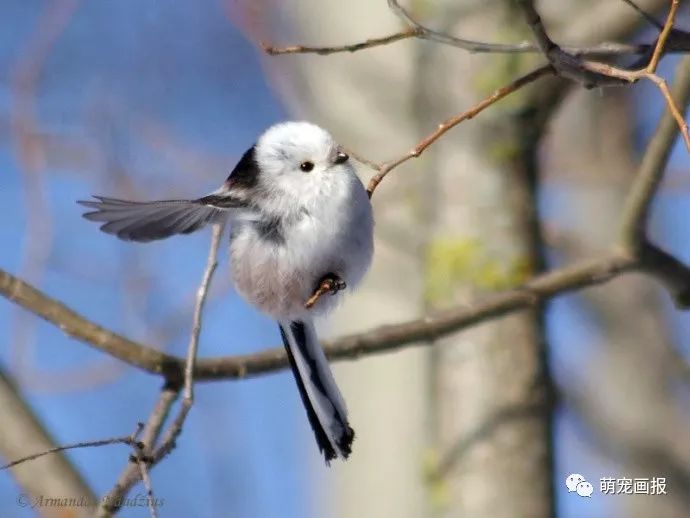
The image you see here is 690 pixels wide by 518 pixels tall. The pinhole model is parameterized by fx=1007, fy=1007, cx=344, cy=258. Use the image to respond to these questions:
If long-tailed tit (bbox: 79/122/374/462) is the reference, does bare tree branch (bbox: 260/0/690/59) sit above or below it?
above

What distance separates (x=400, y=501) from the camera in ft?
7.72

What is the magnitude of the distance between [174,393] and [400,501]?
4.12 feet

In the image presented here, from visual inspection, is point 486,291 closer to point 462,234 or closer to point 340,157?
point 462,234

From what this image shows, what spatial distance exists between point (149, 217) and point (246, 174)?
0.43 feet

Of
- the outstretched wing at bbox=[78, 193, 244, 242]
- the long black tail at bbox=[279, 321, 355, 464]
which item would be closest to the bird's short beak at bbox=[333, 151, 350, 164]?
the outstretched wing at bbox=[78, 193, 244, 242]

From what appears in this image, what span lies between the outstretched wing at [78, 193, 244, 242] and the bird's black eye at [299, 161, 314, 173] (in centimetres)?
8

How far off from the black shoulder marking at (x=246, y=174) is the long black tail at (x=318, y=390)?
0.19m

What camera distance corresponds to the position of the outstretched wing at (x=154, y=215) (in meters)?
0.92

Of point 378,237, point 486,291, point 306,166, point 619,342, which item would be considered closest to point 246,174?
point 306,166

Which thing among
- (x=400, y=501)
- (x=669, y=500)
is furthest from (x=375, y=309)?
(x=669, y=500)

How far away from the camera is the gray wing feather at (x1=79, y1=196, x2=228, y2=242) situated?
92 cm

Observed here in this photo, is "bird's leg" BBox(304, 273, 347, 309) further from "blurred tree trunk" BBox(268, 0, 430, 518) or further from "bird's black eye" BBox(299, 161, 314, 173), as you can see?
"blurred tree trunk" BBox(268, 0, 430, 518)

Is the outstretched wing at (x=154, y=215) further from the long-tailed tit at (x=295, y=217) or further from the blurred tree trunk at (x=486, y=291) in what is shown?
the blurred tree trunk at (x=486, y=291)

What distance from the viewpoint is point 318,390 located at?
1175mm
